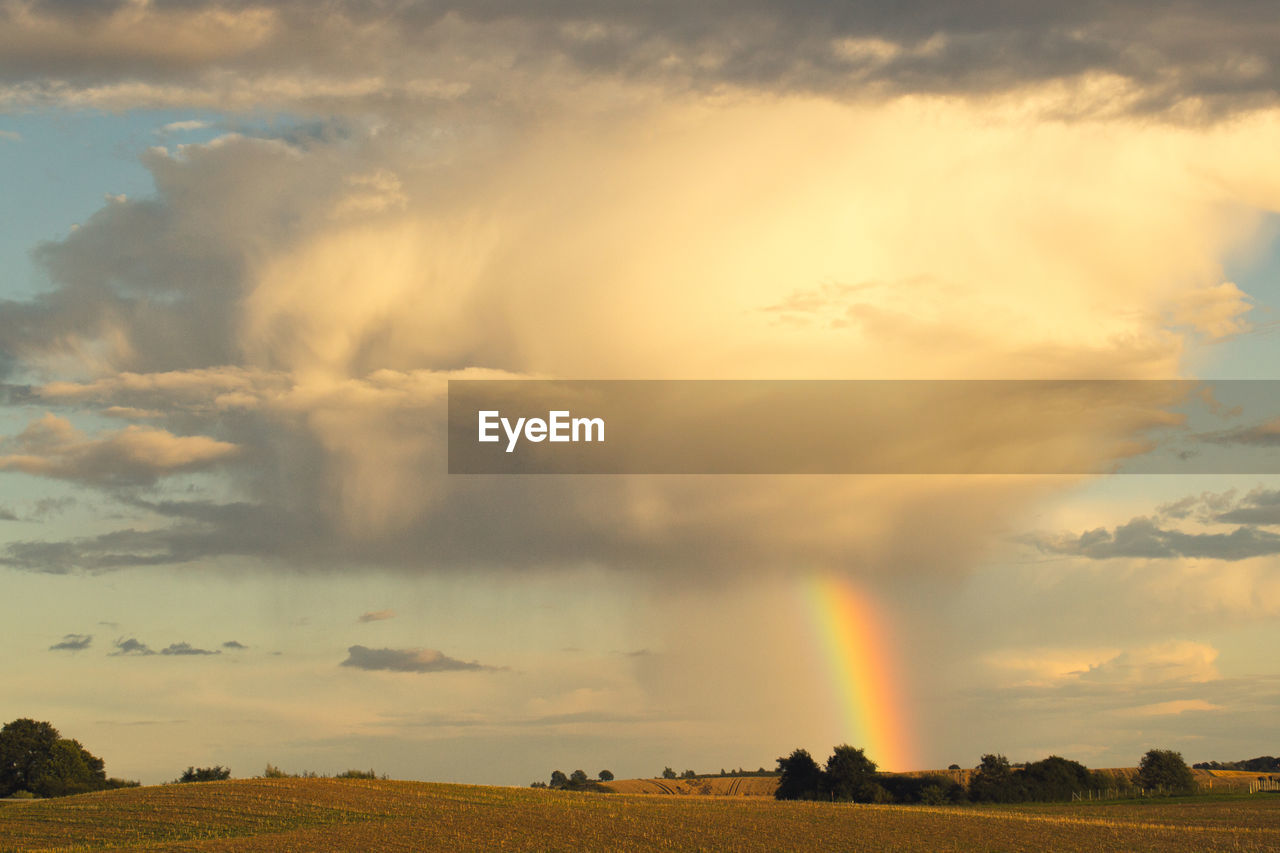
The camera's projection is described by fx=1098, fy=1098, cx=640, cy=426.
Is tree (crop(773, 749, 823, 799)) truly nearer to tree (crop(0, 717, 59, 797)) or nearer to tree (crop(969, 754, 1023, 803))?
tree (crop(969, 754, 1023, 803))

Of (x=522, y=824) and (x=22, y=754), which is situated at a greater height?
(x=22, y=754)

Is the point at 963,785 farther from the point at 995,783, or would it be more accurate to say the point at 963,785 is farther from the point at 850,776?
the point at 850,776

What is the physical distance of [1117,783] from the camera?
159 m

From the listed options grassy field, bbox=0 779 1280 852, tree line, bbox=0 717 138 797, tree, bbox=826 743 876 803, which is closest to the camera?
grassy field, bbox=0 779 1280 852

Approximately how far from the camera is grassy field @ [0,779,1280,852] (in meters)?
65.4

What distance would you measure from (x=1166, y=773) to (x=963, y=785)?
34.1 m

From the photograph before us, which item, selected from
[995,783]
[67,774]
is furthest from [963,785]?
[67,774]

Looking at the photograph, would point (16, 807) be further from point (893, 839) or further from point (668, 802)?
point (893, 839)

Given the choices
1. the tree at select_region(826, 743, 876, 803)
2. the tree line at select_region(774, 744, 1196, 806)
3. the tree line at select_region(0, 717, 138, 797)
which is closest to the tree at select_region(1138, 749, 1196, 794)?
the tree line at select_region(774, 744, 1196, 806)

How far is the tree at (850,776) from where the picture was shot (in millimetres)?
138125

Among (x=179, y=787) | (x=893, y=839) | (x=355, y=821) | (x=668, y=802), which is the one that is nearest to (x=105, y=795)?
(x=179, y=787)

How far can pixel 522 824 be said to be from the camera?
73.0 meters

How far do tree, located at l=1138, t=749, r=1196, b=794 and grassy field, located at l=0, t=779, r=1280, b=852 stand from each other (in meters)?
61.1

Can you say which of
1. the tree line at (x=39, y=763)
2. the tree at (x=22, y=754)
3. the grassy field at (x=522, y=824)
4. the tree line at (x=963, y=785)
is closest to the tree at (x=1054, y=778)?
the tree line at (x=963, y=785)
